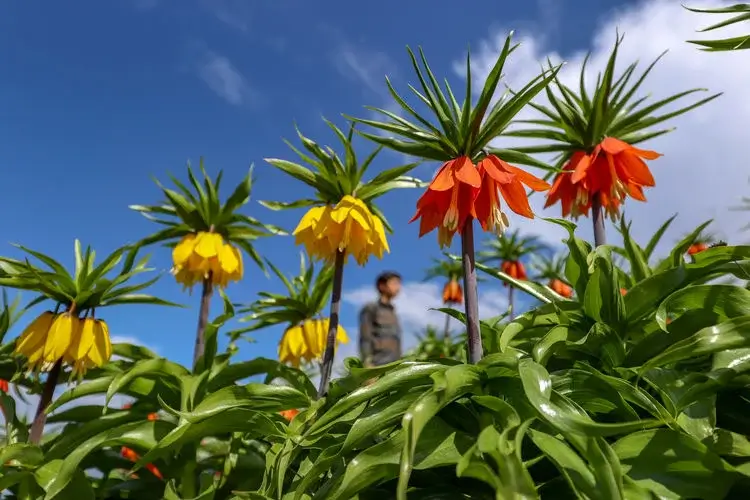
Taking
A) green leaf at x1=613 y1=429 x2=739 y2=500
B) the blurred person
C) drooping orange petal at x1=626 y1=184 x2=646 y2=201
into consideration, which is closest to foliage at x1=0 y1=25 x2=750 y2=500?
green leaf at x1=613 y1=429 x2=739 y2=500

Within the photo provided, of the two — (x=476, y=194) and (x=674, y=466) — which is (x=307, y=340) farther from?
(x=674, y=466)

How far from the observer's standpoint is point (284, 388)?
1.93 meters

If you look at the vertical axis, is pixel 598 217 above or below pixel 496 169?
above

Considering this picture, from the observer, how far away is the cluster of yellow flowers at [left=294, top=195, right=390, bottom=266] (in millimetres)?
2553

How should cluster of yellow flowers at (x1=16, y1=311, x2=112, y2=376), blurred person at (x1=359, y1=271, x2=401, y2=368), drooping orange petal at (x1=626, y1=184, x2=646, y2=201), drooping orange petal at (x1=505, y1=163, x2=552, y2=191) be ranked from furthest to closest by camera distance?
1. blurred person at (x1=359, y1=271, x2=401, y2=368)
2. drooping orange petal at (x1=626, y1=184, x2=646, y2=201)
3. cluster of yellow flowers at (x1=16, y1=311, x2=112, y2=376)
4. drooping orange petal at (x1=505, y1=163, x2=552, y2=191)

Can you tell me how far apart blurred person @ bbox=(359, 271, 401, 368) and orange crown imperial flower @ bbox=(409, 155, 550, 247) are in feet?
14.8

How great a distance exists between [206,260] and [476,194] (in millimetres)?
1865

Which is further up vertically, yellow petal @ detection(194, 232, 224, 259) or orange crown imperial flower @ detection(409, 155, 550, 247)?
yellow petal @ detection(194, 232, 224, 259)

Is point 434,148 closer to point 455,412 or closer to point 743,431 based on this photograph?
point 455,412

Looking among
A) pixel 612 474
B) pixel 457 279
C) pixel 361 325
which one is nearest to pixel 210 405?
pixel 612 474

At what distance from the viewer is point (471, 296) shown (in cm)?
169

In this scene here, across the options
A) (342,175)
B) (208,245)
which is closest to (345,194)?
(342,175)

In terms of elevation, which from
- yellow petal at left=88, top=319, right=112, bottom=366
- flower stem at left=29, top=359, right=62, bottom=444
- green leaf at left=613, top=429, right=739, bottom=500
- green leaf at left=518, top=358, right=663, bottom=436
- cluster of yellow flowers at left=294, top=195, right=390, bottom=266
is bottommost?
green leaf at left=613, top=429, right=739, bottom=500

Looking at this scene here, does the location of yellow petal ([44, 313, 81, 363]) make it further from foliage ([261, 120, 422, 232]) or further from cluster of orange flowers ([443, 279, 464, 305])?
cluster of orange flowers ([443, 279, 464, 305])
